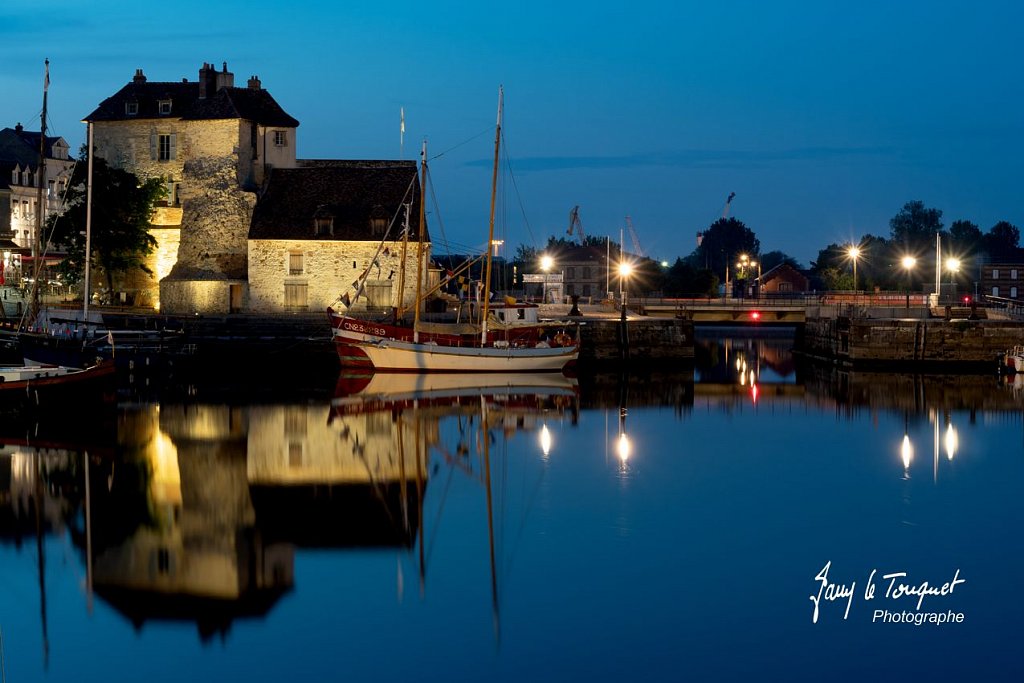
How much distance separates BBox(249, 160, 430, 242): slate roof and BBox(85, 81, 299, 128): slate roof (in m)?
3.43

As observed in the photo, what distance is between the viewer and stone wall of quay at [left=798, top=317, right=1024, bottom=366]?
5888cm

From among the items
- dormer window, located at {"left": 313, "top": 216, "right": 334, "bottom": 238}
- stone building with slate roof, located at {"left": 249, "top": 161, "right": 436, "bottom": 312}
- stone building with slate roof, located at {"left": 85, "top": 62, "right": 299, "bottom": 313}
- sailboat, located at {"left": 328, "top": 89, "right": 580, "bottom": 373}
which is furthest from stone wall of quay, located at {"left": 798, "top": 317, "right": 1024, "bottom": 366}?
stone building with slate roof, located at {"left": 85, "top": 62, "right": 299, "bottom": 313}

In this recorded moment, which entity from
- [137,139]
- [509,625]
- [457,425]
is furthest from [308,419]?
[137,139]

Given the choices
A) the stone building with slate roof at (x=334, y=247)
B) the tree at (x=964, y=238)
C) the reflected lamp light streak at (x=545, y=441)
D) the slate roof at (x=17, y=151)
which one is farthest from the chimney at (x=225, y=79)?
the tree at (x=964, y=238)

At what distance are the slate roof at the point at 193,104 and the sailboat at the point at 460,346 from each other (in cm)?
2071

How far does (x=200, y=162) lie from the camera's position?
73125 millimetres

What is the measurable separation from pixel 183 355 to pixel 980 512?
43.2 meters

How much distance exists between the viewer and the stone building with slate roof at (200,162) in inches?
2815

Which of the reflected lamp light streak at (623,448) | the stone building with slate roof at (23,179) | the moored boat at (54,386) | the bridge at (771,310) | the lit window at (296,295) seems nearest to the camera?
the reflected lamp light streak at (623,448)

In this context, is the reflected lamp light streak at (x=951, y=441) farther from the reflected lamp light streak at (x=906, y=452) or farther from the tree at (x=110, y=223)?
the tree at (x=110, y=223)

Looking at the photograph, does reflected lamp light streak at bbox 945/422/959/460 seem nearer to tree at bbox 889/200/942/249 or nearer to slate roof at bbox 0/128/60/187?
slate roof at bbox 0/128/60/187

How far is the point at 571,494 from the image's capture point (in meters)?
27.7

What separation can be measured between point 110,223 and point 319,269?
1202 centimetres

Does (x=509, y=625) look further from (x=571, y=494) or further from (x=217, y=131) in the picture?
(x=217, y=131)
